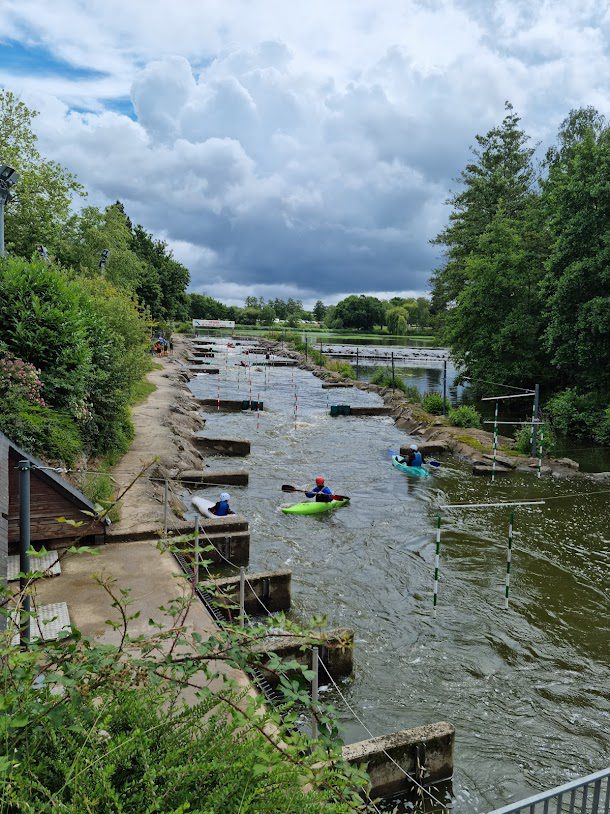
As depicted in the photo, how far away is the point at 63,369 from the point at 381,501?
10.5 m

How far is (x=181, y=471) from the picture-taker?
1959cm

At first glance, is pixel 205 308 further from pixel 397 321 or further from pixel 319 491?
pixel 319 491

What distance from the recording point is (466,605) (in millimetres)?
12156

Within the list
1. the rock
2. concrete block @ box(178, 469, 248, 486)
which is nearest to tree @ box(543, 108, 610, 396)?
the rock

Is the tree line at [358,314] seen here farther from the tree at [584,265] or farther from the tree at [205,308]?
the tree at [584,265]

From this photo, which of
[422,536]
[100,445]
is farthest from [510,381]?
[100,445]

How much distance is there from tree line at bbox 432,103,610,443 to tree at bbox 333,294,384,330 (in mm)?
130559

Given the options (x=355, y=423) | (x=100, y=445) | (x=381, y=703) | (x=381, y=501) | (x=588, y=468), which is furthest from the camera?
(x=355, y=423)

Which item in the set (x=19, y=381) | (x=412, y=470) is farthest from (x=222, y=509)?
(x=412, y=470)

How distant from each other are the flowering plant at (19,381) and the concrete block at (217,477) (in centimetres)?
603

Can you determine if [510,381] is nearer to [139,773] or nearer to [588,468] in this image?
[588,468]

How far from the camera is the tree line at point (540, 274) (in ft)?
88.3

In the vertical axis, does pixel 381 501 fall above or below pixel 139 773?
below

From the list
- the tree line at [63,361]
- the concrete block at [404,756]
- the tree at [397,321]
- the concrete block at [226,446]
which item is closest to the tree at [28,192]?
the tree line at [63,361]
